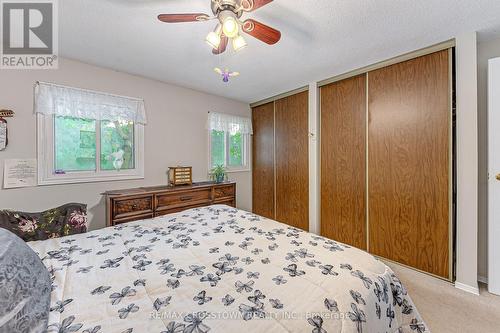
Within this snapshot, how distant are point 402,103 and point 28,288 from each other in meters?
3.17

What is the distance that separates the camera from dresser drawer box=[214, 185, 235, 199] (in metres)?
3.29

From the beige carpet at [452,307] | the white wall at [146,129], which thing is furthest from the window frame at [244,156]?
the beige carpet at [452,307]

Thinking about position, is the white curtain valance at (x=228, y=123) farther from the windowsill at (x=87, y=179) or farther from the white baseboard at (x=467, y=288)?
the white baseboard at (x=467, y=288)

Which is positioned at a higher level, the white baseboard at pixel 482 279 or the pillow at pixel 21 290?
the pillow at pixel 21 290

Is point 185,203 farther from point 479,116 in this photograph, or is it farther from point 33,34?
point 479,116

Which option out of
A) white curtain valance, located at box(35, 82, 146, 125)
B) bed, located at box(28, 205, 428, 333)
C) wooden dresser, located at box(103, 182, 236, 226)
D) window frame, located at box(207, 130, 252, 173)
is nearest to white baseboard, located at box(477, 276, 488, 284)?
bed, located at box(28, 205, 428, 333)

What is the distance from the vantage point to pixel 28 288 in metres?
0.76

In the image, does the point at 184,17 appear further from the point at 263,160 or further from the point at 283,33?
the point at 263,160

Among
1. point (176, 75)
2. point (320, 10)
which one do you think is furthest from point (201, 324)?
point (176, 75)

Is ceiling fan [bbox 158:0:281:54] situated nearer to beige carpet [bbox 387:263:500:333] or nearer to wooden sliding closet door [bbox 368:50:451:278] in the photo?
wooden sliding closet door [bbox 368:50:451:278]

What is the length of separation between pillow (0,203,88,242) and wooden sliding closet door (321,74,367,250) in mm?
2904

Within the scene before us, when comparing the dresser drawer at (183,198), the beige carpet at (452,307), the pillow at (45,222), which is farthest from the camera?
the dresser drawer at (183,198)

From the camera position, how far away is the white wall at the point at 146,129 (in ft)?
7.14

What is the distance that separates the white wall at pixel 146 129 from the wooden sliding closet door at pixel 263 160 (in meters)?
0.21
